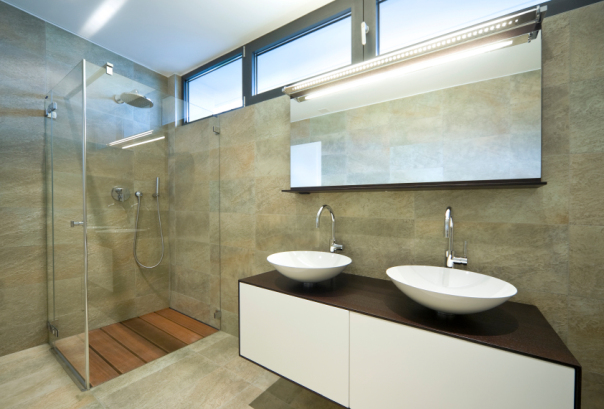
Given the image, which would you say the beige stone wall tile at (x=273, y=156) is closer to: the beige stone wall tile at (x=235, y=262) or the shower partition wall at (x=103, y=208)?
the beige stone wall tile at (x=235, y=262)

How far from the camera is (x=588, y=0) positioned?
1.12 metres

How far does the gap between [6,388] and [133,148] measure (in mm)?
1656

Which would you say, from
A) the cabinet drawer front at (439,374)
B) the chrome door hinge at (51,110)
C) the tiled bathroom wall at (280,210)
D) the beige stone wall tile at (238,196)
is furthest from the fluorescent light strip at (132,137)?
the cabinet drawer front at (439,374)

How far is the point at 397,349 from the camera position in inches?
39.5

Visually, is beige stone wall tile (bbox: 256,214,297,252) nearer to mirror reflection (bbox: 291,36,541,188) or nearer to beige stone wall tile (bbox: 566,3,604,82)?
mirror reflection (bbox: 291,36,541,188)

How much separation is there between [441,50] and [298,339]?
157 centimetres

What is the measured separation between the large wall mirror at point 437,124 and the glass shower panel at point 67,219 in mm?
1537

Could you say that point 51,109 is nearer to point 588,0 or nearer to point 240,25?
point 240,25

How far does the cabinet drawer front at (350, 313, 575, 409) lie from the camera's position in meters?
0.78

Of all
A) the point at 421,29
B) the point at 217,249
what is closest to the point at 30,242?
the point at 217,249

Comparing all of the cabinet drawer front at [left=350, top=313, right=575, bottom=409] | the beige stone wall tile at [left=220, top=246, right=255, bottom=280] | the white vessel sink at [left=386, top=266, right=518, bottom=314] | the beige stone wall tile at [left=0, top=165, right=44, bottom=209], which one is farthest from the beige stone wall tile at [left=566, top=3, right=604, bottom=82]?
the beige stone wall tile at [left=0, top=165, right=44, bottom=209]

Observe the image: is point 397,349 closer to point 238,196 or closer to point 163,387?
point 163,387

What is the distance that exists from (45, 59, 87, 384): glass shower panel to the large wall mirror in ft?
5.04

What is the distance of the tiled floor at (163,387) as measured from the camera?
152cm
